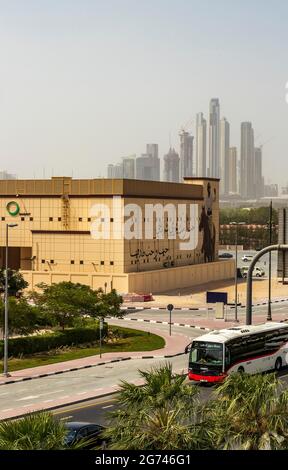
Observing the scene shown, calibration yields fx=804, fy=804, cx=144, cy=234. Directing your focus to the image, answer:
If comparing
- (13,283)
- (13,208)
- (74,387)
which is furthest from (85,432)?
(13,208)

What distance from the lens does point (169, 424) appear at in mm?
16844

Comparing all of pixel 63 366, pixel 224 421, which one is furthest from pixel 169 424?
pixel 63 366

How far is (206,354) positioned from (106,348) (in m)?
14.5

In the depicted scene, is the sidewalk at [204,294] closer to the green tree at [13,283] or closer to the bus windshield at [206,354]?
the green tree at [13,283]

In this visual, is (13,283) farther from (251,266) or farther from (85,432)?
(85,432)

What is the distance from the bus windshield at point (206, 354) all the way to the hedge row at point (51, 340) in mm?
12607

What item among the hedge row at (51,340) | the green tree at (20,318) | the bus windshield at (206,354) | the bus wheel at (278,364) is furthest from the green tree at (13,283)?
the bus windshield at (206,354)

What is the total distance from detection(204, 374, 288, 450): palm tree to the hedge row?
A: 28900 millimetres

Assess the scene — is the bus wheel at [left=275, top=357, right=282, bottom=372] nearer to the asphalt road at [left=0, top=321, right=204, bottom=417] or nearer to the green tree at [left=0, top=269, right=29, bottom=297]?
the asphalt road at [left=0, top=321, right=204, bottom=417]

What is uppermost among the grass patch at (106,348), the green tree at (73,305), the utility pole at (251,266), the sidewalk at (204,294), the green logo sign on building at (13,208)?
the green logo sign on building at (13,208)

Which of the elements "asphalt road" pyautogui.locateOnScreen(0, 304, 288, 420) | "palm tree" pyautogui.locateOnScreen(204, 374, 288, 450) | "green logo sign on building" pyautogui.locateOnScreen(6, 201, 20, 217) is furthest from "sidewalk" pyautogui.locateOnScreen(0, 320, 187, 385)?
"green logo sign on building" pyautogui.locateOnScreen(6, 201, 20, 217)

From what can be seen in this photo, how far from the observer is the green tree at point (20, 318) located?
48.0 m

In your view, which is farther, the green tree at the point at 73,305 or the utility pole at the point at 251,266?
the green tree at the point at 73,305

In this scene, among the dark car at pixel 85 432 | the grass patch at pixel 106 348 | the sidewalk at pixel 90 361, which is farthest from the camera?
the grass patch at pixel 106 348
